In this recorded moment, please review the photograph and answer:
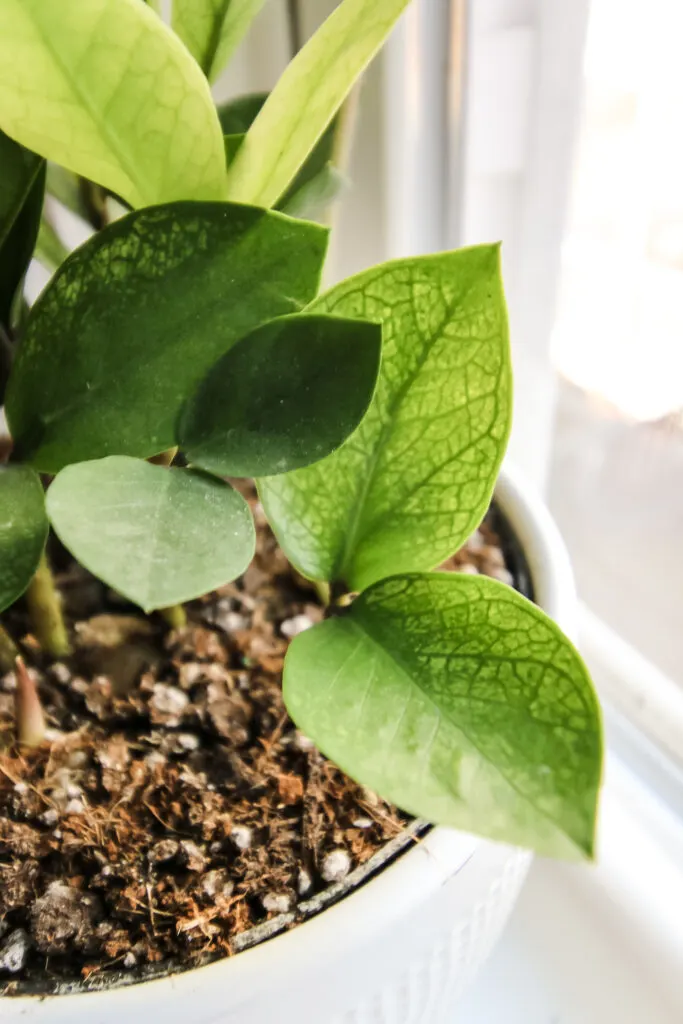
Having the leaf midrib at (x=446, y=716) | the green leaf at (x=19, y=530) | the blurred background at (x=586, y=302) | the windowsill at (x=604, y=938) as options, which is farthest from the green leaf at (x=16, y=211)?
the windowsill at (x=604, y=938)

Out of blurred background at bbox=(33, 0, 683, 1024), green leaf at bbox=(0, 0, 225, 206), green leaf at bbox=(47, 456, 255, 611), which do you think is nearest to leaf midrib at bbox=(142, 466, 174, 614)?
green leaf at bbox=(47, 456, 255, 611)

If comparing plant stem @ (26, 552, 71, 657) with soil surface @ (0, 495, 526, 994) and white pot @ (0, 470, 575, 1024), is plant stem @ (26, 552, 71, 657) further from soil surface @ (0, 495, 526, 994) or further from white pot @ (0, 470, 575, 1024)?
white pot @ (0, 470, 575, 1024)

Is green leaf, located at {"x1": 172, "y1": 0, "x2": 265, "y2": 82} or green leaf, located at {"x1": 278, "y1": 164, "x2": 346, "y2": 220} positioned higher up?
green leaf, located at {"x1": 172, "y1": 0, "x2": 265, "y2": 82}

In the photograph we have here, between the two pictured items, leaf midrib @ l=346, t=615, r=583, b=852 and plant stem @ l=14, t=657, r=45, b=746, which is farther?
plant stem @ l=14, t=657, r=45, b=746

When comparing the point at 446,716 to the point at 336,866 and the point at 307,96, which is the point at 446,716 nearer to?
the point at 336,866

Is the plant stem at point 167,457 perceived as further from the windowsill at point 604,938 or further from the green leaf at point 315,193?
the windowsill at point 604,938

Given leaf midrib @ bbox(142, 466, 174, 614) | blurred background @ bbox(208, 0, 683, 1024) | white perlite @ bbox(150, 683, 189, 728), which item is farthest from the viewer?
blurred background @ bbox(208, 0, 683, 1024)
